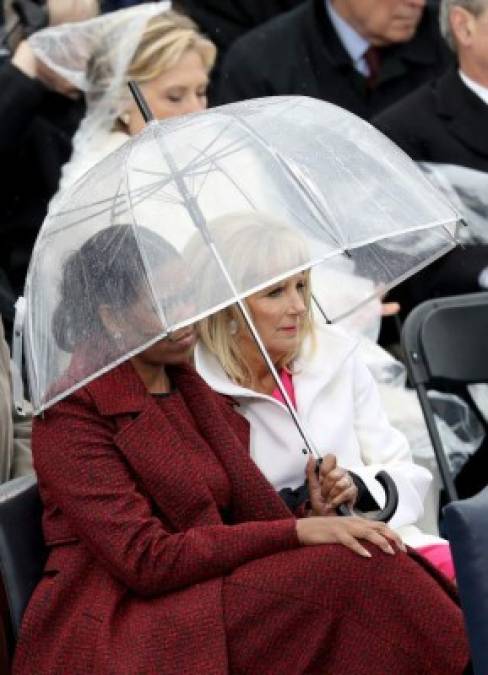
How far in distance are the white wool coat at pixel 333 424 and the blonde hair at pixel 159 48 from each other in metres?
1.43

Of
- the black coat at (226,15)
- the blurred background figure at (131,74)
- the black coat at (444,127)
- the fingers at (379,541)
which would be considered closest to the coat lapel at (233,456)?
the fingers at (379,541)

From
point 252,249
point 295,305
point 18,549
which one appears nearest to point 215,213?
point 252,249

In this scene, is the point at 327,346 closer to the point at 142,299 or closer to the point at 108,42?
the point at 142,299

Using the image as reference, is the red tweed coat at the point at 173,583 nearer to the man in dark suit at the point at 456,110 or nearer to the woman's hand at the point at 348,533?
the woman's hand at the point at 348,533

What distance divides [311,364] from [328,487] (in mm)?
518

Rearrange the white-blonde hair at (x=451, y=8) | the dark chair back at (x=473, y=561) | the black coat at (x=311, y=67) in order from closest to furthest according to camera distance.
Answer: the dark chair back at (x=473, y=561) < the white-blonde hair at (x=451, y=8) < the black coat at (x=311, y=67)

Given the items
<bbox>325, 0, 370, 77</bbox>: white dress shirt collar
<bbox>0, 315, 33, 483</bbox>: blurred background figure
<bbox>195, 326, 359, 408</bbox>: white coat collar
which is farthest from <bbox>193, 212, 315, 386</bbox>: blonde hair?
<bbox>325, 0, 370, 77</bbox>: white dress shirt collar

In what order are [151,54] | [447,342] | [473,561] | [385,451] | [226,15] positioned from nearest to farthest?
[473,561] < [385,451] < [447,342] < [151,54] < [226,15]

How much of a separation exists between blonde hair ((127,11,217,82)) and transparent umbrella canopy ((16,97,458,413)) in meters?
1.66

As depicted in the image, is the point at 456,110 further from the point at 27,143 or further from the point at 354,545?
the point at 354,545

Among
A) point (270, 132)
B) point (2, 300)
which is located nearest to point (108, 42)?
point (2, 300)

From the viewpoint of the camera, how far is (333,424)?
4.23 meters

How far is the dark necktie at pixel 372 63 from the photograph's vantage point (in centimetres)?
657

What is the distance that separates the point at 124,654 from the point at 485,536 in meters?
0.89
